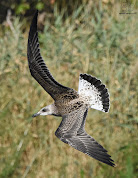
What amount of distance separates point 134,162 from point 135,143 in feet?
0.97

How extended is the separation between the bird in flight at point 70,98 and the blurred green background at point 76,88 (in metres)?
1.68

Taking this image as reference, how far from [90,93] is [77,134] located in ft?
1.25

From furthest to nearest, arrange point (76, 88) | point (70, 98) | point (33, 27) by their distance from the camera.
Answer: point (76, 88) < point (70, 98) < point (33, 27)

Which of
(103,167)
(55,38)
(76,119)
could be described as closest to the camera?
(76,119)

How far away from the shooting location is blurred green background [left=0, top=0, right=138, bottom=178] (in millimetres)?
5070

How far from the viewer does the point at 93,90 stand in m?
3.11

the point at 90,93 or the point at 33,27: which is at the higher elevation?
the point at 33,27

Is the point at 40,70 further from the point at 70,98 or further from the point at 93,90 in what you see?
the point at 93,90

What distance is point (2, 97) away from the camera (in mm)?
5598

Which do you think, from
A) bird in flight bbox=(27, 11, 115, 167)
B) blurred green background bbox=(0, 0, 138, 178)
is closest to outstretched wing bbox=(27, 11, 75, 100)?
bird in flight bbox=(27, 11, 115, 167)

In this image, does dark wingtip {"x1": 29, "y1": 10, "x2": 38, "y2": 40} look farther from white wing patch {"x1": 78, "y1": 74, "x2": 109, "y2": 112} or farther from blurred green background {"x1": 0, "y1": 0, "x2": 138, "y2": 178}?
blurred green background {"x1": 0, "y1": 0, "x2": 138, "y2": 178}

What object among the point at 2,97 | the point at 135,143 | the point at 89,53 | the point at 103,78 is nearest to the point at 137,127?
the point at 135,143

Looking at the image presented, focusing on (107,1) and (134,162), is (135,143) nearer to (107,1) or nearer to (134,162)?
(134,162)

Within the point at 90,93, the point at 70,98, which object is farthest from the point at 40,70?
the point at 90,93
